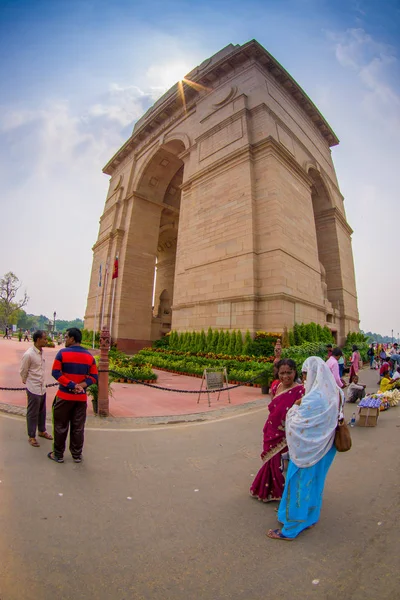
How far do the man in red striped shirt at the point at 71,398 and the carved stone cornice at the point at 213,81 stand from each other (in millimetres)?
21158

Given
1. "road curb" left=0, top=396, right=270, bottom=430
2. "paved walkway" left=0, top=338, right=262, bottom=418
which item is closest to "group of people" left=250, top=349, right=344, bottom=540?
"road curb" left=0, top=396, right=270, bottom=430

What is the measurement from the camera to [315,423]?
7.82 feet

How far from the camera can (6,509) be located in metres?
2.46

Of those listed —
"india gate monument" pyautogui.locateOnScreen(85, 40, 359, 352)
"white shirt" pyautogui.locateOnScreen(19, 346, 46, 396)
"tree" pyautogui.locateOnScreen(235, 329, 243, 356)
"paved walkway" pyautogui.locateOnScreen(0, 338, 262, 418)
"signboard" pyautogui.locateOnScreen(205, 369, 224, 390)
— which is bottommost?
"paved walkway" pyautogui.locateOnScreen(0, 338, 262, 418)

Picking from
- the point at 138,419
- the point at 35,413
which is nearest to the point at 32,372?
the point at 35,413

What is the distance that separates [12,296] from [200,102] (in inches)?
1700

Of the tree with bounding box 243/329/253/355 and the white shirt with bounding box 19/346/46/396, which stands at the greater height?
the tree with bounding box 243/329/253/355

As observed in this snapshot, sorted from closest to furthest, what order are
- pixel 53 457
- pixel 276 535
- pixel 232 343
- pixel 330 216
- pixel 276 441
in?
1. pixel 276 535
2. pixel 276 441
3. pixel 53 457
4. pixel 232 343
5. pixel 330 216

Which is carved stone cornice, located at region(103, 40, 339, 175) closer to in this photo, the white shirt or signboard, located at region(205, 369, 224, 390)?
signboard, located at region(205, 369, 224, 390)

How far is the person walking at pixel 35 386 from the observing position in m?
4.11

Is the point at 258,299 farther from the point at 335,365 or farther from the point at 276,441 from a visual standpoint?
the point at 276,441

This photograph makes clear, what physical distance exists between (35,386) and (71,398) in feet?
3.09

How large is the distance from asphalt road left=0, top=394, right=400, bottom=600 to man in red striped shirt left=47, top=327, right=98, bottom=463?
20 centimetres

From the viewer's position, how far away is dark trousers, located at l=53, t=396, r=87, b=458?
3559mm
